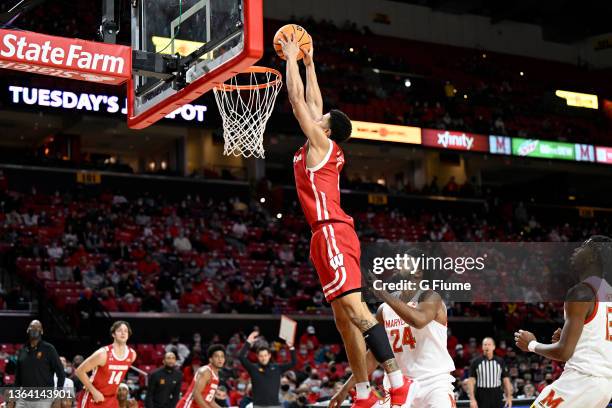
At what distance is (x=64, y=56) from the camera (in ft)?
24.8

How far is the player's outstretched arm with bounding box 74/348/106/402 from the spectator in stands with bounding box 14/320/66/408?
3.62ft

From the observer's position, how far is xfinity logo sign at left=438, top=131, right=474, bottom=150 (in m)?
28.0

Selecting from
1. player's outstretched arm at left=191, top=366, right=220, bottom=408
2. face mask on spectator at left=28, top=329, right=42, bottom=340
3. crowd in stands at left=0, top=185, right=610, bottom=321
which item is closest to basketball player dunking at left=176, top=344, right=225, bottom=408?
player's outstretched arm at left=191, top=366, right=220, bottom=408

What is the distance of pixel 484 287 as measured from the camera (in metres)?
24.4

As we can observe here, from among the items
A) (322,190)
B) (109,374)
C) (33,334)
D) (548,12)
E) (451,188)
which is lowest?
(109,374)

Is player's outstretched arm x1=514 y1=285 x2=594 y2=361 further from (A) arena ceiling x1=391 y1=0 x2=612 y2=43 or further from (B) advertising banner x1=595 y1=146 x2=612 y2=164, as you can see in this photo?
(A) arena ceiling x1=391 y1=0 x2=612 y2=43

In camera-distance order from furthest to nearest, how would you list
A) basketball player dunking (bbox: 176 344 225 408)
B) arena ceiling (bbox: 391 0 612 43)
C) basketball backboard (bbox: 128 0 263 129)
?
1. arena ceiling (bbox: 391 0 612 43)
2. basketball player dunking (bbox: 176 344 225 408)
3. basketball backboard (bbox: 128 0 263 129)

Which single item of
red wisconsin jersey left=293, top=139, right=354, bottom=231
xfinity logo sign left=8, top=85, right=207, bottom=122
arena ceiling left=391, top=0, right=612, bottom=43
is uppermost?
arena ceiling left=391, top=0, right=612, bottom=43

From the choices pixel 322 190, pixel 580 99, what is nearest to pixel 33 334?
Answer: pixel 322 190

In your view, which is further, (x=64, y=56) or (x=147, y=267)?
(x=147, y=267)

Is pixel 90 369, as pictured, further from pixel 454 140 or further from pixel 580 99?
pixel 580 99

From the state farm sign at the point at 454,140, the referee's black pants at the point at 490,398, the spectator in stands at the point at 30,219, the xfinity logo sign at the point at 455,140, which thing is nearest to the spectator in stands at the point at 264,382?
the referee's black pants at the point at 490,398

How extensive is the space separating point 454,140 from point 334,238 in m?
22.5

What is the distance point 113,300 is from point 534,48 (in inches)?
944
